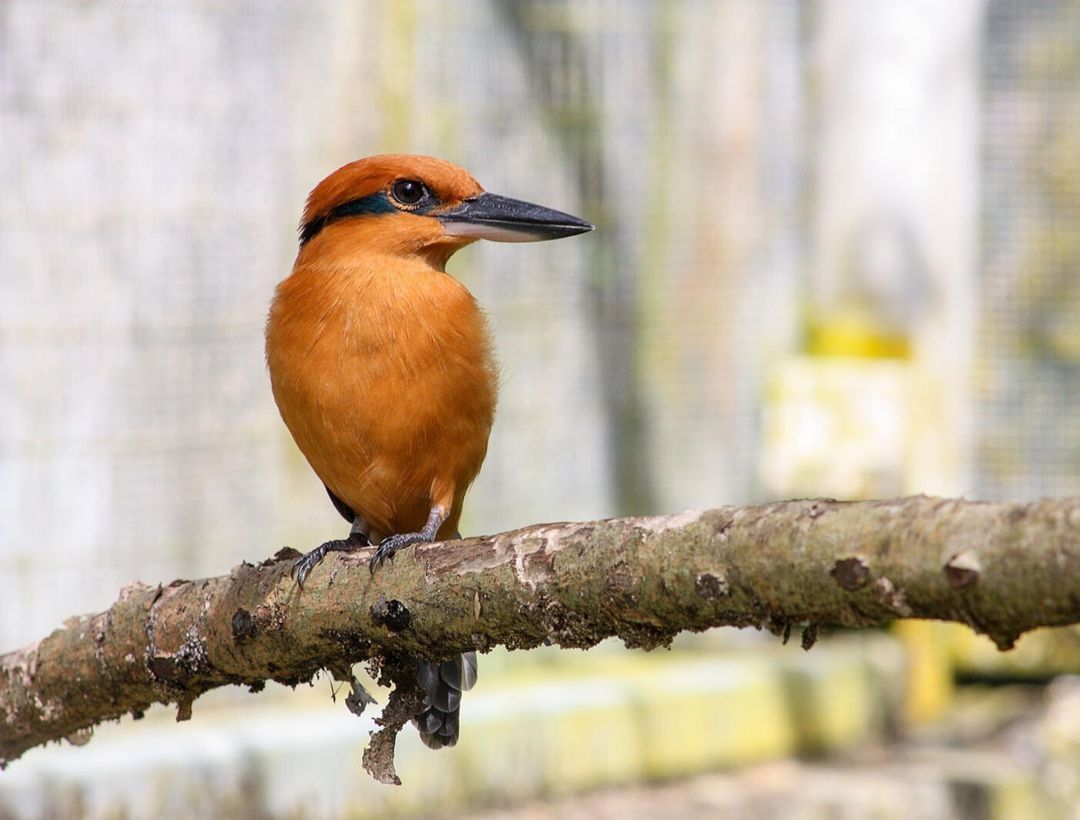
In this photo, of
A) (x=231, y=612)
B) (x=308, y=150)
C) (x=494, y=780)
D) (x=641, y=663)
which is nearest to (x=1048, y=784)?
(x=641, y=663)

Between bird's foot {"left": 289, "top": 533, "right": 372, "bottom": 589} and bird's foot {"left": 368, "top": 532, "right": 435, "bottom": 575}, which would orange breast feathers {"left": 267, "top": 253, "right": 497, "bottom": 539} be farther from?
bird's foot {"left": 368, "top": 532, "right": 435, "bottom": 575}

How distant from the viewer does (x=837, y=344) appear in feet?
24.1

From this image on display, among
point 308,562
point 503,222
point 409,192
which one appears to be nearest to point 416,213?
point 409,192

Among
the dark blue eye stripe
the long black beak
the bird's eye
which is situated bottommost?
the long black beak

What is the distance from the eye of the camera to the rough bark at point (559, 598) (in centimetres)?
196

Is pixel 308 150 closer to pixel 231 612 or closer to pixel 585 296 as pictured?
pixel 585 296

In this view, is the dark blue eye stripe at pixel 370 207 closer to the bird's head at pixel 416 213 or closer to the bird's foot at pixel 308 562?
the bird's head at pixel 416 213

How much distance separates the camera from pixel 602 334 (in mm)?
7188

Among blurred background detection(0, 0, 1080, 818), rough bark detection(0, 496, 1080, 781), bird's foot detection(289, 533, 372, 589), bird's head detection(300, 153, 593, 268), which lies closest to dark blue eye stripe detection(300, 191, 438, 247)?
bird's head detection(300, 153, 593, 268)

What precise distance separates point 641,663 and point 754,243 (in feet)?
6.89

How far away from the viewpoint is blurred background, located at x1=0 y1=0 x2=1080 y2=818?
5.73m

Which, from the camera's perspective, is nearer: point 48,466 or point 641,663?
point 48,466

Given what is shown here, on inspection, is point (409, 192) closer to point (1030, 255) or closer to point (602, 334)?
point (602, 334)

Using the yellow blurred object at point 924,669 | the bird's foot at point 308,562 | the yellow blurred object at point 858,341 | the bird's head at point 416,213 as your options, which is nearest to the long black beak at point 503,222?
the bird's head at point 416,213
